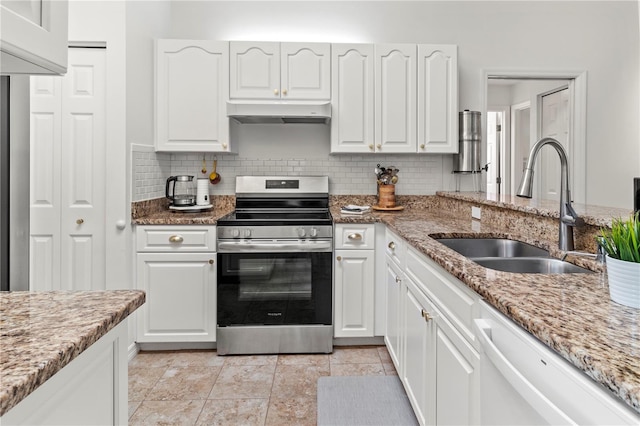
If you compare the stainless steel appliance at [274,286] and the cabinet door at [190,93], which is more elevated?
the cabinet door at [190,93]

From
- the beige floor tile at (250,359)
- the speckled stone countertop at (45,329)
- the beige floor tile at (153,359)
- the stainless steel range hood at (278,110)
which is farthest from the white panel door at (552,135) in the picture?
the speckled stone countertop at (45,329)

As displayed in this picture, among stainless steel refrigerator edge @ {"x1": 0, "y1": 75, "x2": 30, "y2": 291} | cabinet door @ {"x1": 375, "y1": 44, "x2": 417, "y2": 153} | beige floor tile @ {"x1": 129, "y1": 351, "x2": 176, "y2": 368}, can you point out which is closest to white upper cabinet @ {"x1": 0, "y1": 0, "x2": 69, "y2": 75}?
stainless steel refrigerator edge @ {"x1": 0, "y1": 75, "x2": 30, "y2": 291}

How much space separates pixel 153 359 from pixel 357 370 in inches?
52.9

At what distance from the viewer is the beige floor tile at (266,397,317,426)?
2.13 meters

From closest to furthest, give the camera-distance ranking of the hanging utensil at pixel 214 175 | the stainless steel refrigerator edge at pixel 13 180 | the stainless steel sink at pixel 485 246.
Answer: the stainless steel refrigerator edge at pixel 13 180
the stainless steel sink at pixel 485 246
the hanging utensil at pixel 214 175

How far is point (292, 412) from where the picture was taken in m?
2.22

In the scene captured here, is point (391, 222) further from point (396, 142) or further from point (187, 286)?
point (187, 286)

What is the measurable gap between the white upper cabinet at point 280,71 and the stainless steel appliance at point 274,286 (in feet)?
3.27

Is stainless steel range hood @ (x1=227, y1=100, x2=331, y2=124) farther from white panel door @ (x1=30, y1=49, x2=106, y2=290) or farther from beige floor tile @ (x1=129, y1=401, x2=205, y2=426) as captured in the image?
beige floor tile @ (x1=129, y1=401, x2=205, y2=426)

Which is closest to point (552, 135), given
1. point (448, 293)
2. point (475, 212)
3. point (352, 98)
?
point (475, 212)

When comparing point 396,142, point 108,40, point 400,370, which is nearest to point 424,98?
point 396,142

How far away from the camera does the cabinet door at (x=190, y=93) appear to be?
318cm

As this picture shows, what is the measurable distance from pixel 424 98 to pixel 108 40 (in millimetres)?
2203

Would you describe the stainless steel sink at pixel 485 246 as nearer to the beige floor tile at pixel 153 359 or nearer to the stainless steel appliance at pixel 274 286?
the stainless steel appliance at pixel 274 286
